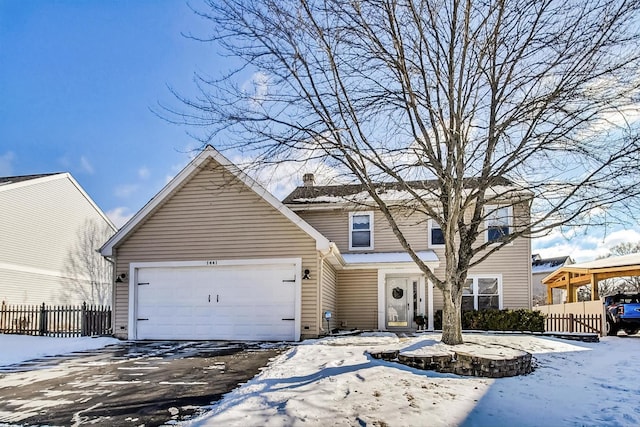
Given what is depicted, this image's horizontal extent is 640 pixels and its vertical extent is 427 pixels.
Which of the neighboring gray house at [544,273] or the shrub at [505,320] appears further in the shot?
the neighboring gray house at [544,273]

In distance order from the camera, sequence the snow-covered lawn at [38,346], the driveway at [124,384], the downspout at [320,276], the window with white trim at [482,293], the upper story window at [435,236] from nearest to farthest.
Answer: the driveway at [124,384] → the snow-covered lawn at [38,346] → the downspout at [320,276] → the window with white trim at [482,293] → the upper story window at [435,236]

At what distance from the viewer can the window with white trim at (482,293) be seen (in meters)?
16.1

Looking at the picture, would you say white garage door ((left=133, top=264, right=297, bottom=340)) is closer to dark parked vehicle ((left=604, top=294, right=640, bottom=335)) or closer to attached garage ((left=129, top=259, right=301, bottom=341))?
attached garage ((left=129, top=259, right=301, bottom=341))

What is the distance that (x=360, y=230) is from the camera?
17.1 meters

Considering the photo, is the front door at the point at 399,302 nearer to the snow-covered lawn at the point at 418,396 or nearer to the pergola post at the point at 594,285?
the pergola post at the point at 594,285

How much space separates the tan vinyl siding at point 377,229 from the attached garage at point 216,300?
15.4 ft

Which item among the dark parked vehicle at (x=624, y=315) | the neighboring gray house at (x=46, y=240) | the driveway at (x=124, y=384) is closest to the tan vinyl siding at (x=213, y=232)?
the driveway at (x=124, y=384)

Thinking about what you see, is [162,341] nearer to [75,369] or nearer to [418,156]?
[75,369]

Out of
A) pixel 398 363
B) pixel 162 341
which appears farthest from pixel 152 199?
pixel 398 363

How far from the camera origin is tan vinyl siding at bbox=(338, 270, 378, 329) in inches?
639

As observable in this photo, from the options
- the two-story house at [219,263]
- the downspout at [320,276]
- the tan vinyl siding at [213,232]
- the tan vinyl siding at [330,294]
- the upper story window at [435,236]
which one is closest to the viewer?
the downspout at [320,276]

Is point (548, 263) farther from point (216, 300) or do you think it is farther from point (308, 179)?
point (216, 300)

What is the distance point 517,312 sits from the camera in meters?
15.0

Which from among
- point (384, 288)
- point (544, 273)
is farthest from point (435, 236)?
point (544, 273)
